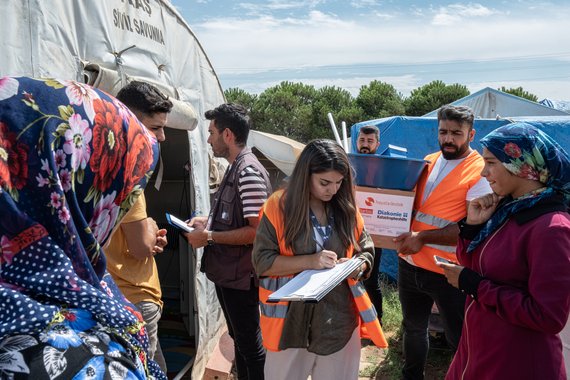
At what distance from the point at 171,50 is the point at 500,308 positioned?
3.40 meters

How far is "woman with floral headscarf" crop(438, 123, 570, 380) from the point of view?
81.0 inches

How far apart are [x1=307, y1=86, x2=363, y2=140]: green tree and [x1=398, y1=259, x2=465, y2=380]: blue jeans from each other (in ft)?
42.7

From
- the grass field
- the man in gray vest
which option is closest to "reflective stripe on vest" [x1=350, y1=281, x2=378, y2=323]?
the man in gray vest

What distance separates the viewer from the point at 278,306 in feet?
8.71

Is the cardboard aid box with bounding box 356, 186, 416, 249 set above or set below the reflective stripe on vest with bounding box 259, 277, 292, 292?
above

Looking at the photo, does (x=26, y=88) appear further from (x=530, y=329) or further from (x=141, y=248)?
(x=530, y=329)

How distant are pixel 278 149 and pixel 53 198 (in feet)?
19.1

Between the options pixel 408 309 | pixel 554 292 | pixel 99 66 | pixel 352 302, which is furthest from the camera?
pixel 408 309

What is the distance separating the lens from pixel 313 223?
271 cm

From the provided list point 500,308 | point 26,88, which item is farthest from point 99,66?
point 500,308

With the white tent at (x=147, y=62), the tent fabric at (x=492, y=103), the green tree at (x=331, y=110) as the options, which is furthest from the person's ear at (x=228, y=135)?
the green tree at (x=331, y=110)

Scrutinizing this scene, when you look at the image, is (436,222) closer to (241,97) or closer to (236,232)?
(236,232)

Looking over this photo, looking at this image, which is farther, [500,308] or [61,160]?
[500,308]

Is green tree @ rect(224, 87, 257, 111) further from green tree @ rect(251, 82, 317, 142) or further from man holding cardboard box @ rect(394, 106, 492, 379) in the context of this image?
man holding cardboard box @ rect(394, 106, 492, 379)
